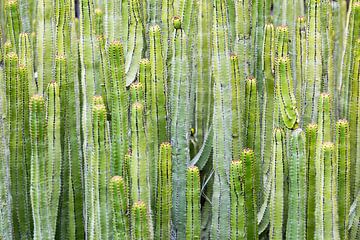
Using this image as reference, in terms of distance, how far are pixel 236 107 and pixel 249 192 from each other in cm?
41

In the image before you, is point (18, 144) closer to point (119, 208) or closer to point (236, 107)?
point (119, 208)

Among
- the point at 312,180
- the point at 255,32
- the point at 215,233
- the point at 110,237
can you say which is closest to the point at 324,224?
the point at 312,180

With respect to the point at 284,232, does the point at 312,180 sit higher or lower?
higher

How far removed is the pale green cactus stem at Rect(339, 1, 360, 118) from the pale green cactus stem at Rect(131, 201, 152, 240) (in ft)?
3.98

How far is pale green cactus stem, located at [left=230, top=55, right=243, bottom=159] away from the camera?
2.51 metres

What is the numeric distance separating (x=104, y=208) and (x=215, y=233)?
0.51 m

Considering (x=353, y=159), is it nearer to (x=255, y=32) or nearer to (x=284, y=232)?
→ (x=284, y=232)

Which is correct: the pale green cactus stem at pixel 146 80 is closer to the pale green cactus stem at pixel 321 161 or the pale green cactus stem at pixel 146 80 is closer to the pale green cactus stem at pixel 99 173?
the pale green cactus stem at pixel 99 173

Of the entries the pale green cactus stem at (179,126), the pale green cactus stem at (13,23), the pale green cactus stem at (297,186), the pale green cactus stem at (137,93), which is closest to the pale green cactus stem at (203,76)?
the pale green cactus stem at (179,126)

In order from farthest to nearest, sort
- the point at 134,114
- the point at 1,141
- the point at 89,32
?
1. the point at 89,32
2. the point at 1,141
3. the point at 134,114

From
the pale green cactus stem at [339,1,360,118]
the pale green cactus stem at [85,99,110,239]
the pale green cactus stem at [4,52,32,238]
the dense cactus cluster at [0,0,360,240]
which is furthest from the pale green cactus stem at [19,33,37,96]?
the pale green cactus stem at [339,1,360,118]

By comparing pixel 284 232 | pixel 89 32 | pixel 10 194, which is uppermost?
pixel 89 32

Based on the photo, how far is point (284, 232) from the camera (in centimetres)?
252

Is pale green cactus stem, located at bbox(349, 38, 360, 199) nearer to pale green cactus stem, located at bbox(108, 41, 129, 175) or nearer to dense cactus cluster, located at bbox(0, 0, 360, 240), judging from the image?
dense cactus cluster, located at bbox(0, 0, 360, 240)
